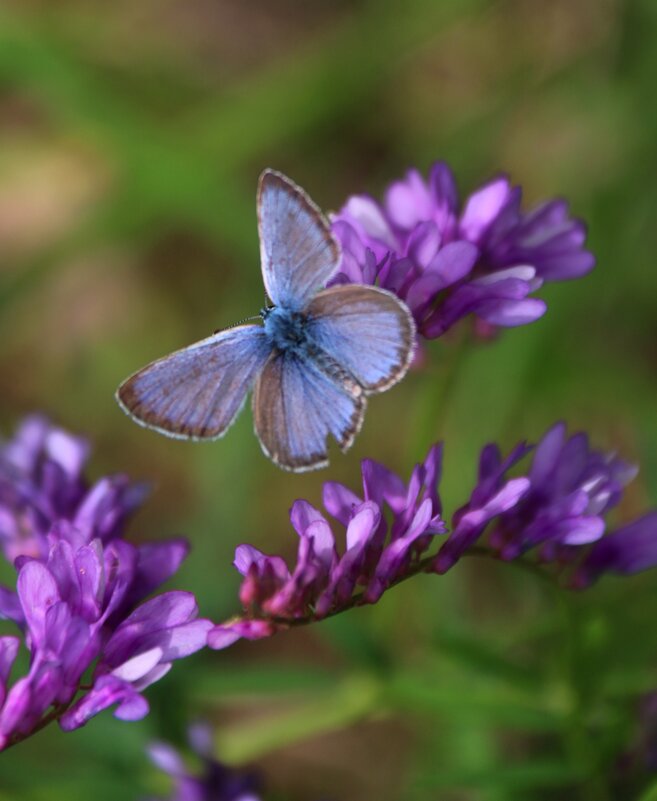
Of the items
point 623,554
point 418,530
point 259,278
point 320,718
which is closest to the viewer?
point 418,530

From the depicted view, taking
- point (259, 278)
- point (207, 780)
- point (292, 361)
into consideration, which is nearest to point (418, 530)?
point (292, 361)

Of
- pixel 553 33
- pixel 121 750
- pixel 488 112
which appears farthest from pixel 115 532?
pixel 553 33

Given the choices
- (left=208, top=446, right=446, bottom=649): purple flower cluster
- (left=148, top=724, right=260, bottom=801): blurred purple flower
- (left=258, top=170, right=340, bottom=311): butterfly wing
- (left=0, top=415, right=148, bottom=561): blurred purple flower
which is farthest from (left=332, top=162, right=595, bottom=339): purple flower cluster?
(left=148, top=724, right=260, bottom=801): blurred purple flower

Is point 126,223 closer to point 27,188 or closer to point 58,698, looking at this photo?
point 27,188

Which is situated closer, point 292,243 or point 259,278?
point 292,243

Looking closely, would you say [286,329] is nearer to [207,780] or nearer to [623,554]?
[623,554]

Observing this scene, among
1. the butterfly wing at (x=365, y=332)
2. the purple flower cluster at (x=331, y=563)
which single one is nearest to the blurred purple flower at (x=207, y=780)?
the purple flower cluster at (x=331, y=563)
